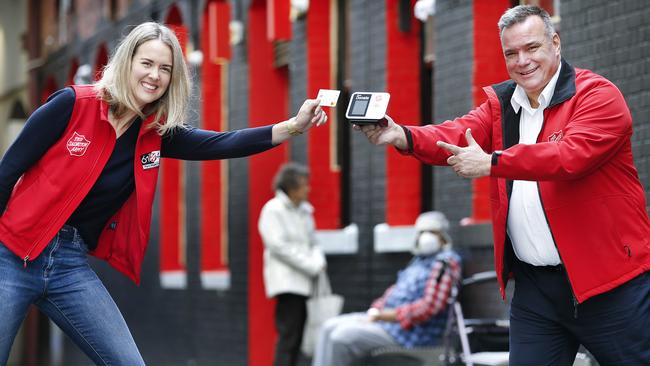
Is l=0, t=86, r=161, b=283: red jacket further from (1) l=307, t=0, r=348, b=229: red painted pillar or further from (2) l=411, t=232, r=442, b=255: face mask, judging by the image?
(1) l=307, t=0, r=348, b=229: red painted pillar

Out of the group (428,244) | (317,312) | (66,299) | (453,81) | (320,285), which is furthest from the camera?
(320,285)

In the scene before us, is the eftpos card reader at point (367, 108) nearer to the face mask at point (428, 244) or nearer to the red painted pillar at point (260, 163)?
the face mask at point (428, 244)

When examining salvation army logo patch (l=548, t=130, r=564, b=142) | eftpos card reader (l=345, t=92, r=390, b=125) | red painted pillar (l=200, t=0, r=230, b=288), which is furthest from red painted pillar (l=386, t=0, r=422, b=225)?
salvation army logo patch (l=548, t=130, r=564, b=142)

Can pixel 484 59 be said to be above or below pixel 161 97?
above

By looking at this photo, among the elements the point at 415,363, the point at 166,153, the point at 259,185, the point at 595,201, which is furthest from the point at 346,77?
the point at 595,201

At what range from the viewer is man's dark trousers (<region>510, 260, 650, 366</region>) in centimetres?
481

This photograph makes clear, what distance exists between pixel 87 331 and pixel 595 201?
195 centimetres

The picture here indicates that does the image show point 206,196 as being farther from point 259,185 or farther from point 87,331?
point 87,331

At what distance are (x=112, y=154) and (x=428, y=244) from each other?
3.98 m

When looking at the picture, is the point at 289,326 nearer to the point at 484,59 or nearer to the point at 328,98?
the point at 484,59

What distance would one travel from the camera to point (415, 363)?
10258mm

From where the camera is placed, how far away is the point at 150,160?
5293 millimetres

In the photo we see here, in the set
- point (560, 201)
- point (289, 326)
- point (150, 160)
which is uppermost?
point (150, 160)

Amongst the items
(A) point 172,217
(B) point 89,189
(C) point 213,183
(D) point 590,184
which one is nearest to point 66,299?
(B) point 89,189
